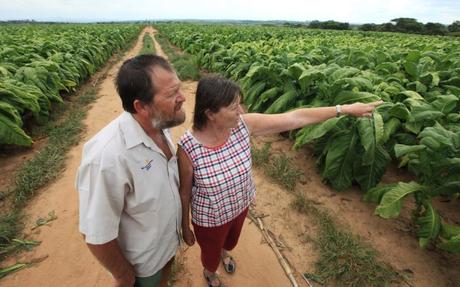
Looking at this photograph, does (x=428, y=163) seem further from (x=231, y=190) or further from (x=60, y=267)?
(x=60, y=267)

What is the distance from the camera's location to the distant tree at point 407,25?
1927 inches

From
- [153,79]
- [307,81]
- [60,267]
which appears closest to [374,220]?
[307,81]

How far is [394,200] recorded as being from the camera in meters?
2.67

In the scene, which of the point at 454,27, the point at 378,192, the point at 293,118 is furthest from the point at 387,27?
the point at 293,118

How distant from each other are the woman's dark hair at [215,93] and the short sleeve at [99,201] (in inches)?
27.2

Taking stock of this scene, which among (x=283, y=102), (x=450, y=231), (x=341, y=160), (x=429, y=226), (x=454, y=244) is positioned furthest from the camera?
(x=283, y=102)

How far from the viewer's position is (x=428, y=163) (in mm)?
2686

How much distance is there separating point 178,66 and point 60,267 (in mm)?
9640

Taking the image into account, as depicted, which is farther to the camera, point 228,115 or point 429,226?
point 429,226

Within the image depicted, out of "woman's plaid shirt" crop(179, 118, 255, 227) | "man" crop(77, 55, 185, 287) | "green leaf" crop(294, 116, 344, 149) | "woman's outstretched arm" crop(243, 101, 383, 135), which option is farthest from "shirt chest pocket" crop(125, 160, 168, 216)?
"green leaf" crop(294, 116, 344, 149)


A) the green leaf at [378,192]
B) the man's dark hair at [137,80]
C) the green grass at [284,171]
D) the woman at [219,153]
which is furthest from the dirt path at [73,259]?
the man's dark hair at [137,80]

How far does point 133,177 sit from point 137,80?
18.2 inches

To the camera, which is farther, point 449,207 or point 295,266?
point 449,207

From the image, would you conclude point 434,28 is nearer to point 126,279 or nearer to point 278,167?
point 278,167
